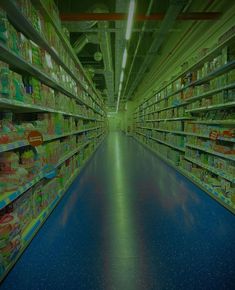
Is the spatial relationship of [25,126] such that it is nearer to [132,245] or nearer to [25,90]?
[25,90]

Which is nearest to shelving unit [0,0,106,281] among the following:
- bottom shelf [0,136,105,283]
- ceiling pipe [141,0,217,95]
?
bottom shelf [0,136,105,283]

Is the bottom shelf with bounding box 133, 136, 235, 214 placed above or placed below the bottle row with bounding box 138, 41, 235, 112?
below

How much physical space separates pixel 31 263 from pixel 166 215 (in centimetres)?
174

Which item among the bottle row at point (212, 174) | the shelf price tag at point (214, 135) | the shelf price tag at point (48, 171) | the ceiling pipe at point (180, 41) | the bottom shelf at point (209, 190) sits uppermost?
the ceiling pipe at point (180, 41)

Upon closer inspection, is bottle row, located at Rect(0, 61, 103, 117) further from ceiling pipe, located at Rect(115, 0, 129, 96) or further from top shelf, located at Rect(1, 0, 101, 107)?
ceiling pipe, located at Rect(115, 0, 129, 96)

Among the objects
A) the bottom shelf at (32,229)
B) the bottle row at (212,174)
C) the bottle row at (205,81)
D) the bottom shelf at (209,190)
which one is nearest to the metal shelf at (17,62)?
the bottom shelf at (32,229)

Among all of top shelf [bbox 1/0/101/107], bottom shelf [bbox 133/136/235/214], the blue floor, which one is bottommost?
the blue floor

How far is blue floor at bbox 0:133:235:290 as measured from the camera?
1.58 metres

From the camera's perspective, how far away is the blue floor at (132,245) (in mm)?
1584

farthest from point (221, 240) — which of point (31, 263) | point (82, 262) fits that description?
point (31, 263)

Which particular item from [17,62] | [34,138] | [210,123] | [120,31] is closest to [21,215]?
[34,138]

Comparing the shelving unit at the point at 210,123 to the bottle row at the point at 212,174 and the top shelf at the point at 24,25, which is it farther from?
the top shelf at the point at 24,25

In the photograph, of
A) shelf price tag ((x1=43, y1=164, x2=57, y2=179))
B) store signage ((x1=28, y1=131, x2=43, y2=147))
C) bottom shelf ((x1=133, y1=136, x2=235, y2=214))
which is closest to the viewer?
store signage ((x1=28, y1=131, x2=43, y2=147))

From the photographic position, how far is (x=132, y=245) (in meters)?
2.03
